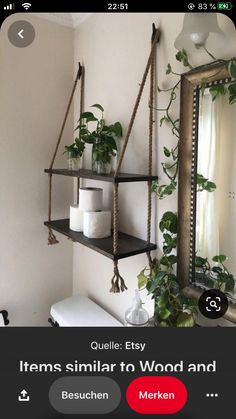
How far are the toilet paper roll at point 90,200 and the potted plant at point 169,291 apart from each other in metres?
0.23

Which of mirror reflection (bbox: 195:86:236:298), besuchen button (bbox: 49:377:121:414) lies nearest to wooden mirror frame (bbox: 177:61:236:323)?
mirror reflection (bbox: 195:86:236:298)

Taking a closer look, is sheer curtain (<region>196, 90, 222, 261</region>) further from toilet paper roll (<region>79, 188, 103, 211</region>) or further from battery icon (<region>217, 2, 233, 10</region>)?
toilet paper roll (<region>79, 188, 103, 211</region>)

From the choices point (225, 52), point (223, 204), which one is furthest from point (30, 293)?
point (225, 52)

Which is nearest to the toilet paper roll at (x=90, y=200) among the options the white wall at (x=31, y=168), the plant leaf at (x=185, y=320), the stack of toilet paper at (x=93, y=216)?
the stack of toilet paper at (x=93, y=216)

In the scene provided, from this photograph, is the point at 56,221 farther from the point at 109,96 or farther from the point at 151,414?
the point at 151,414

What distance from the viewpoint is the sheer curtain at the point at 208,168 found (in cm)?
52

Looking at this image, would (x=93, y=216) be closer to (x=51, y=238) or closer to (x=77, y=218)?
(x=77, y=218)

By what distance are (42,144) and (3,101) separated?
0.18m

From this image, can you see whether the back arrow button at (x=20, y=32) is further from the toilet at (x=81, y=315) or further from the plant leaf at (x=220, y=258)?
the toilet at (x=81, y=315)

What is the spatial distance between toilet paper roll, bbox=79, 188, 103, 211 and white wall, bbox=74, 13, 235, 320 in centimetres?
8

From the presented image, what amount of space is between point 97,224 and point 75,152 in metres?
0.28

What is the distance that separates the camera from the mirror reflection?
50cm

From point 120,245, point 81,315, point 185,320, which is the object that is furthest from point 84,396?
point 81,315

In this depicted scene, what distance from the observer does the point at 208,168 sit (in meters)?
0.54
